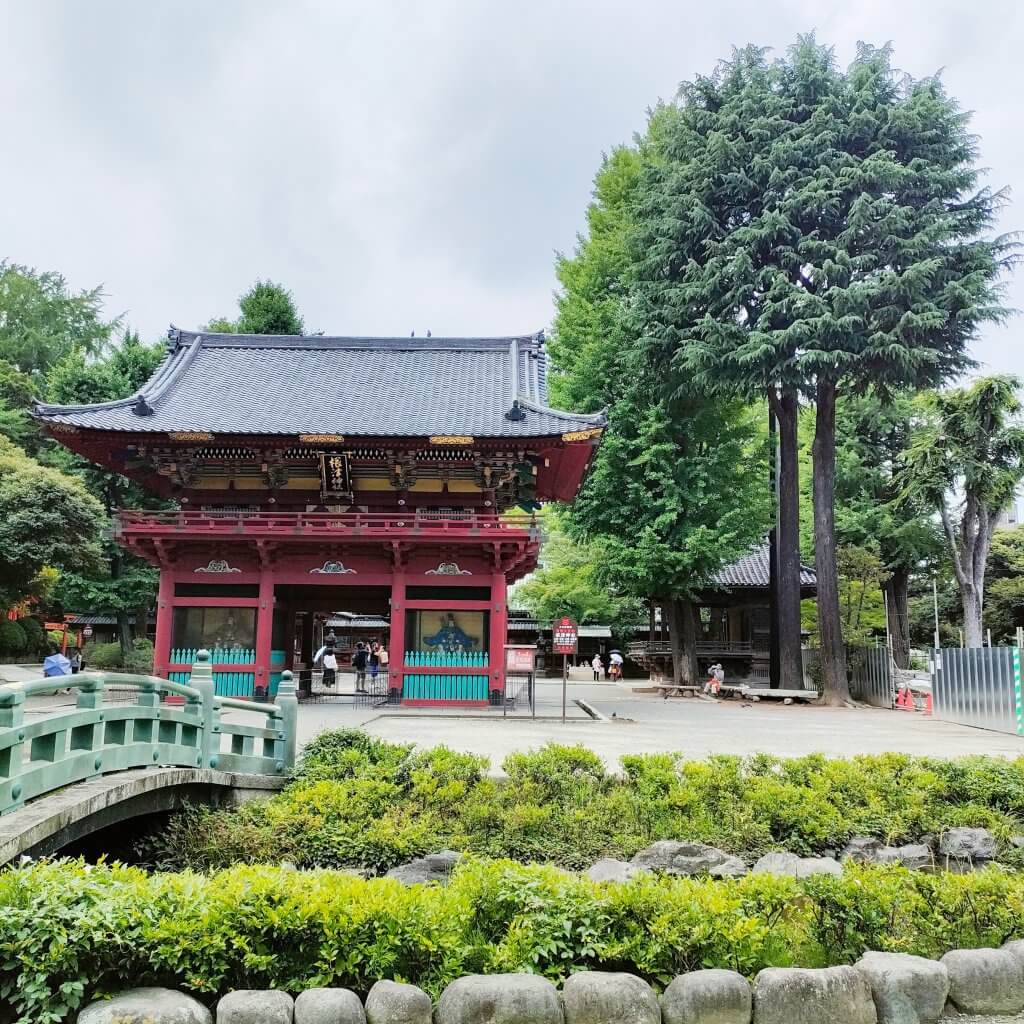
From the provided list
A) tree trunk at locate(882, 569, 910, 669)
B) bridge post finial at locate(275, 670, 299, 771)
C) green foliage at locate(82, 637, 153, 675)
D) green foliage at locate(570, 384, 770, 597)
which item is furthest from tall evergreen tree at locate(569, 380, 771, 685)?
bridge post finial at locate(275, 670, 299, 771)

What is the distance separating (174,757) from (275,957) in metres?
4.29

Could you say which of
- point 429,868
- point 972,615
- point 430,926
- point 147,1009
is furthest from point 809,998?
point 972,615

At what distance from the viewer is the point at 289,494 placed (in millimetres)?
23250

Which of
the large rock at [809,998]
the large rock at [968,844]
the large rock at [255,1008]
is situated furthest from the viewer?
the large rock at [968,844]

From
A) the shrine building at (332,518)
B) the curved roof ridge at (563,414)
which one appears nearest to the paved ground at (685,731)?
the shrine building at (332,518)

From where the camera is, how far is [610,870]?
27.2 feet

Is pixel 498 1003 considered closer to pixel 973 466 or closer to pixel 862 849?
pixel 862 849

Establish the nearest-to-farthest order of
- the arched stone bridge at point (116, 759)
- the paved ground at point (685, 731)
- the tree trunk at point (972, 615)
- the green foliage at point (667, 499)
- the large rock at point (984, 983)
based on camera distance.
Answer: the large rock at point (984, 983) → the arched stone bridge at point (116, 759) → the paved ground at point (685, 731) → the tree trunk at point (972, 615) → the green foliage at point (667, 499)

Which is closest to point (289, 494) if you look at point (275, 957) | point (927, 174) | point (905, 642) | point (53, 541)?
point (53, 541)

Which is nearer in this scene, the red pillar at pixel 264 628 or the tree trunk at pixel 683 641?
the red pillar at pixel 264 628

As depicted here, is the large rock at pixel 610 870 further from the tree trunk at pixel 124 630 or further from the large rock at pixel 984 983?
the tree trunk at pixel 124 630

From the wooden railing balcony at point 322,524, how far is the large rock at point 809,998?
52.3 ft

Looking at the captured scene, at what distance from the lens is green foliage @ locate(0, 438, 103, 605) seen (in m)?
25.7

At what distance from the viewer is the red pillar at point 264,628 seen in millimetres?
21484
